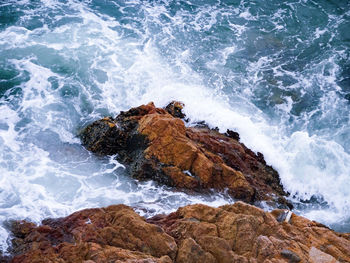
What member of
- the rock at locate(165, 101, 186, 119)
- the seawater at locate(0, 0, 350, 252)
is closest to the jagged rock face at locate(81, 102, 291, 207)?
the seawater at locate(0, 0, 350, 252)

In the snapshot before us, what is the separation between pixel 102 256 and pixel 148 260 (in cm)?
108

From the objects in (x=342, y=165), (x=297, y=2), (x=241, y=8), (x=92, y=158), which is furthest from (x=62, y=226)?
(x=297, y=2)

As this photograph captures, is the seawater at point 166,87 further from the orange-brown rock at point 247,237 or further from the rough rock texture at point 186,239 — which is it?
the orange-brown rock at point 247,237

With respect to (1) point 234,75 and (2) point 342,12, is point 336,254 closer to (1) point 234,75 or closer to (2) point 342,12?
(1) point 234,75

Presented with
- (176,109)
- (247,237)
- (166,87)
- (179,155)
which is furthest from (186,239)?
(166,87)

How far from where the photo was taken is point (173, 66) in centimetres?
1992

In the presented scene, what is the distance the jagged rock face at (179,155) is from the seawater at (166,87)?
521 mm

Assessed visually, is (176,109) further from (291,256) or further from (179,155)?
(291,256)

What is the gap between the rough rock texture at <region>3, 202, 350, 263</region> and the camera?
25.4 feet

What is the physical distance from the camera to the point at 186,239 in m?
8.05

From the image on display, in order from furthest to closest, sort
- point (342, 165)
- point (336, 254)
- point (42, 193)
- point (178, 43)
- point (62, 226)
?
point (178, 43)
point (342, 165)
point (42, 193)
point (62, 226)
point (336, 254)

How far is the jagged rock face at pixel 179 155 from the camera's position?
12.3 meters

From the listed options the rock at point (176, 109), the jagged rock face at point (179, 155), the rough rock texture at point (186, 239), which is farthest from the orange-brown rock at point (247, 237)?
the rock at point (176, 109)

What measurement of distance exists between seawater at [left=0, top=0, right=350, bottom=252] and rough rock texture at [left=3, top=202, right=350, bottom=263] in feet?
5.17
